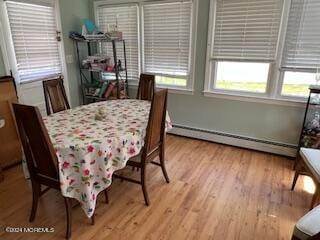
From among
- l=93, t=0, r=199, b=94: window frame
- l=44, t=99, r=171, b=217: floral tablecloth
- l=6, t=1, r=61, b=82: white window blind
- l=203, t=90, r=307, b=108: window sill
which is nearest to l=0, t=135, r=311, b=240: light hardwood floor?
l=44, t=99, r=171, b=217: floral tablecloth

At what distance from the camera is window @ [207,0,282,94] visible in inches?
102

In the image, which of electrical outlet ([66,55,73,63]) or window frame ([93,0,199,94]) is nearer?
window frame ([93,0,199,94])

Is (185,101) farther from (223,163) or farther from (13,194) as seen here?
(13,194)

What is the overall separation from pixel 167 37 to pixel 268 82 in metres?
1.51

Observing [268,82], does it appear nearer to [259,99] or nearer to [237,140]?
[259,99]

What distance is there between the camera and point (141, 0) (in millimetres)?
3229

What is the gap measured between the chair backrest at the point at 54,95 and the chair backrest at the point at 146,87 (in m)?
0.90

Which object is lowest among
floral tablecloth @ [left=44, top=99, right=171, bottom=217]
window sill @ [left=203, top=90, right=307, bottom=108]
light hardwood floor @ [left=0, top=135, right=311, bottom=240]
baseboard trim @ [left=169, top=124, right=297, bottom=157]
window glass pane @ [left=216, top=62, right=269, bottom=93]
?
light hardwood floor @ [left=0, top=135, right=311, bottom=240]

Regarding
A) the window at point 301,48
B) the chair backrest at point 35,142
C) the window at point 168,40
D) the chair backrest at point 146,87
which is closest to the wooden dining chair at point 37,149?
the chair backrest at point 35,142

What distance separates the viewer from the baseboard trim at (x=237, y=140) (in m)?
2.84

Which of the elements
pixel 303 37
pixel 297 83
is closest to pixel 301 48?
pixel 303 37

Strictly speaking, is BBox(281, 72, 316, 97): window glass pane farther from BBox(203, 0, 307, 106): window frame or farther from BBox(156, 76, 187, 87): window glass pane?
BBox(156, 76, 187, 87): window glass pane

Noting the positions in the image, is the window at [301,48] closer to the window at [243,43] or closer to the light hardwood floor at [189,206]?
the window at [243,43]

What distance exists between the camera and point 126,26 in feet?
11.4
